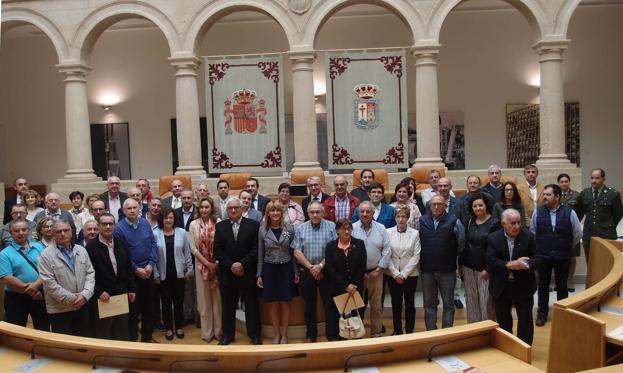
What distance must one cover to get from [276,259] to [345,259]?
0.78 m

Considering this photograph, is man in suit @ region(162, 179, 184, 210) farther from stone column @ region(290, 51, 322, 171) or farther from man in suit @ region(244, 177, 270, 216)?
stone column @ region(290, 51, 322, 171)

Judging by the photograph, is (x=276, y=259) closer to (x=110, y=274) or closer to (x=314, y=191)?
(x=314, y=191)

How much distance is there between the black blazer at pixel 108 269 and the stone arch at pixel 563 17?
28.6 feet

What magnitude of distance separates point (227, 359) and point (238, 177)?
6.93 metres

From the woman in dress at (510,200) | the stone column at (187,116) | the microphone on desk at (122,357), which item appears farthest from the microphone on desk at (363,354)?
the stone column at (187,116)

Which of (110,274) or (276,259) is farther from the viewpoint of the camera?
(276,259)

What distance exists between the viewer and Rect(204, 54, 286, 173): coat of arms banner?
10.4 m

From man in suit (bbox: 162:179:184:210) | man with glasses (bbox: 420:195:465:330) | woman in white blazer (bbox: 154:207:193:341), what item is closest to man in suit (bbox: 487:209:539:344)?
man with glasses (bbox: 420:195:465:330)

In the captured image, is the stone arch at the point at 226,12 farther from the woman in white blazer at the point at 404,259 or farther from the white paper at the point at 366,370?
the white paper at the point at 366,370

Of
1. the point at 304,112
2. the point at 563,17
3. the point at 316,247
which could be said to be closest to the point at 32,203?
the point at 316,247

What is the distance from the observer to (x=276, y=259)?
5.87 metres

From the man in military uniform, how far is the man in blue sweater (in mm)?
5372

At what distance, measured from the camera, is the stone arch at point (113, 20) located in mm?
10844

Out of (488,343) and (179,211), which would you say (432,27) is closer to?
(179,211)
